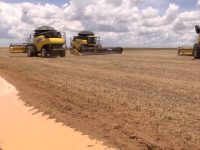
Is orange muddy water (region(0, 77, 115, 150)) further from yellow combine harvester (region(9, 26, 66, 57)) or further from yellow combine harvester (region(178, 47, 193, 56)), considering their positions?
yellow combine harvester (region(178, 47, 193, 56))

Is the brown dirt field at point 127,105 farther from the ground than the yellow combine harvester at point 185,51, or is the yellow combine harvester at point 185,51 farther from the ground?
the yellow combine harvester at point 185,51

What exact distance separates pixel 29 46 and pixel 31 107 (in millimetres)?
23903

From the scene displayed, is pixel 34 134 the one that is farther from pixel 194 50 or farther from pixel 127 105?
pixel 194 50

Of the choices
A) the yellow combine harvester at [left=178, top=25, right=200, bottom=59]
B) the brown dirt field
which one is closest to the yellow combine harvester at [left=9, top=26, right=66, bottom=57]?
the yellow combine harvester at [left=178, top=25, right=200, bottom=59]

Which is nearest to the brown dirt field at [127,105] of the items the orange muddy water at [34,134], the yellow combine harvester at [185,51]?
the orange muddy water at [34,134]

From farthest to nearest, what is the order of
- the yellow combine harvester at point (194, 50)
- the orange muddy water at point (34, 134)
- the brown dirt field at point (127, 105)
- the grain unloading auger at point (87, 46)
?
the grain unloading auger at point (87, 46) → the yellow combine harvester at point (194, 50) → the orange muddy water at point (34, 134) → the brown dirt field at point (127, 105)

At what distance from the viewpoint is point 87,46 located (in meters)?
41.2

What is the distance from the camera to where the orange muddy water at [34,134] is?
8531 mm

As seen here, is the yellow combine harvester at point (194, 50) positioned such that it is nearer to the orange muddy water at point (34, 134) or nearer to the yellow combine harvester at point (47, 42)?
the yellow combine harvester at point (47, 42)

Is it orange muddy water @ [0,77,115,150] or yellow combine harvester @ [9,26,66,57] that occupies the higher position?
yellow combine harvester @ [9,26,66,57]

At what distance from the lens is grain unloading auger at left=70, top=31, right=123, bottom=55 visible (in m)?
39.9

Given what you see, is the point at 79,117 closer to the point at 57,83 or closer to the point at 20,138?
the point at 20,138

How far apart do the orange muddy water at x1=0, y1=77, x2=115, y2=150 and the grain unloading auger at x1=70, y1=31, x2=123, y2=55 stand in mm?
27143

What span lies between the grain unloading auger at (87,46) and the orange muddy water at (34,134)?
89.1 feet
